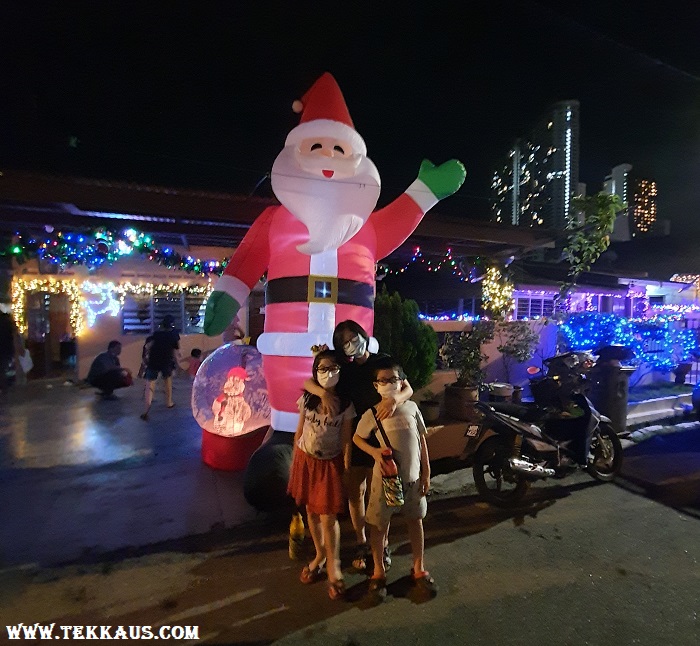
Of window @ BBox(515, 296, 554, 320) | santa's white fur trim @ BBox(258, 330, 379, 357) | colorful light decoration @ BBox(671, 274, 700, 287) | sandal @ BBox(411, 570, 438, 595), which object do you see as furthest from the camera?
colorful light decoration @ BBox(671, 274, 700, 287)

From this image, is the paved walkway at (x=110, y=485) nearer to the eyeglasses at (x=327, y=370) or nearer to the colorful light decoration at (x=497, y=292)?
the eyeglasses at (x=327, y=370)

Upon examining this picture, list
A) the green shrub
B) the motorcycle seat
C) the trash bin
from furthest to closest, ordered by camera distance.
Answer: the trash bin → the green shrub → the motorcycle seat

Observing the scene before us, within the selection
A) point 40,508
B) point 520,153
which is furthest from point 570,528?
point 520,153

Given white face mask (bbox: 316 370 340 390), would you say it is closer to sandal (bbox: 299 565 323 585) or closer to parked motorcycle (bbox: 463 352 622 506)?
sandal (bbox: 299 565 323 585)

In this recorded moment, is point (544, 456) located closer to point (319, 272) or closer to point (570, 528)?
point (570, 528)

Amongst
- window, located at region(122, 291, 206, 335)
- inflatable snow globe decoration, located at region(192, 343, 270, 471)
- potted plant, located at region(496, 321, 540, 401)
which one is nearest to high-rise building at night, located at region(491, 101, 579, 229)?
potted plant, located at region(496, 321, 540, 401)

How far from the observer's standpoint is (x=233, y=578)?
301 cm

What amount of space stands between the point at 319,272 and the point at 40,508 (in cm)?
336

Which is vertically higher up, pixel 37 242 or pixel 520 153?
pixel 520 153

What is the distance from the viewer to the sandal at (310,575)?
2.94 meters

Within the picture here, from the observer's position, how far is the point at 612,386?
20.9 feet

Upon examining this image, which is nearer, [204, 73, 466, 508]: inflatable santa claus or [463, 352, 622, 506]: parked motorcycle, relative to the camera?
[204, 73, 466, 508]: inflatable santa claus

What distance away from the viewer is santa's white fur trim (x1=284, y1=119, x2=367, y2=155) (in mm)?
3453

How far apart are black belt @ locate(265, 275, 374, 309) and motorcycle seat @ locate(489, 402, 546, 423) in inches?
81.6
